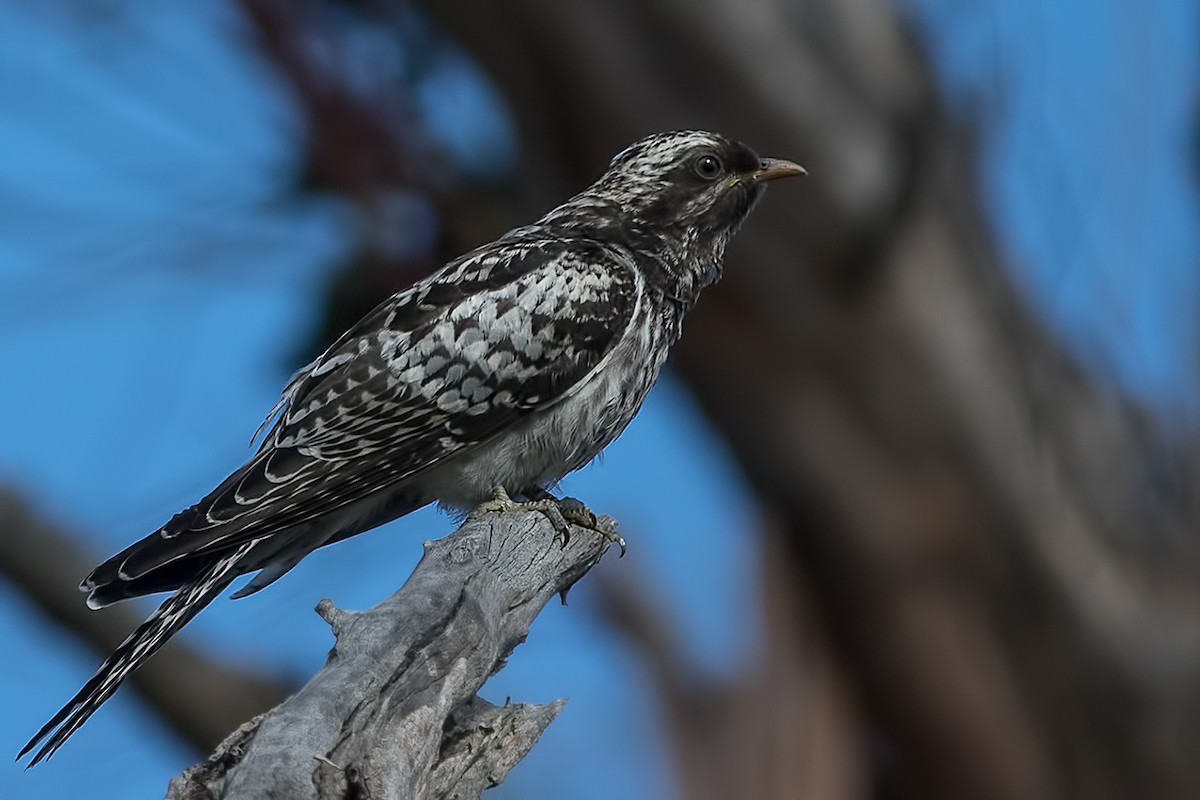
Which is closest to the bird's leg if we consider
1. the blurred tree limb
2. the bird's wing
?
the bird's wing

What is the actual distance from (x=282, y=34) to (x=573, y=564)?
4.09 m

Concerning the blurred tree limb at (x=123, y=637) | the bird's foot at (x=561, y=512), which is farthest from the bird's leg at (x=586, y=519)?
the blurred tree limb at (x=123, y=637)

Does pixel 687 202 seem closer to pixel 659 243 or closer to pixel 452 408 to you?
pixel 659 243

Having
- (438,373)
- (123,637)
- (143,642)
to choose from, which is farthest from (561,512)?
(123,637)

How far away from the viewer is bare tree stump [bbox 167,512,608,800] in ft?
9.19

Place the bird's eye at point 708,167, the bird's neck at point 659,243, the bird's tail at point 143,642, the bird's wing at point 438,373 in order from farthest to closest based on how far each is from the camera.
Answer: the bird's eye at point 708,167 → the bird's neck at point 659,243 → the bird's wing at point 438,373 → the bird's tail at point 143,642

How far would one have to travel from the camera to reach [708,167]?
5.80 m

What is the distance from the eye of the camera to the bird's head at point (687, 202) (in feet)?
18.8

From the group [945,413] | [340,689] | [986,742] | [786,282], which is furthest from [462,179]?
[340,689]

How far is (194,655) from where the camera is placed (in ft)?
22.2

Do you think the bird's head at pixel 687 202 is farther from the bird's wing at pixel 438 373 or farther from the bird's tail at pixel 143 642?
the bird's tail at pixel 143 642

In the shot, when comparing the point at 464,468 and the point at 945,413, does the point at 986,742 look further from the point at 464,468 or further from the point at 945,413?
the point at 464,468

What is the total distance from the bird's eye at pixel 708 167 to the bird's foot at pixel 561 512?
4.88 feet

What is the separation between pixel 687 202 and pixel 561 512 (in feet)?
4.84
